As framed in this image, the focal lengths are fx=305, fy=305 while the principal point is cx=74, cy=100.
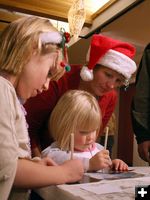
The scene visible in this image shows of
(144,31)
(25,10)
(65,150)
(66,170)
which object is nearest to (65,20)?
(25,10)

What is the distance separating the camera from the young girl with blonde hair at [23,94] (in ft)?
2.07

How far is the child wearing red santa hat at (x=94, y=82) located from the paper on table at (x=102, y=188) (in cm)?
58

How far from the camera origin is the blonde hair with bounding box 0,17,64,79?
0.77 meters

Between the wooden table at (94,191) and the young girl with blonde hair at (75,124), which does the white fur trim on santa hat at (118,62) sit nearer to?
the young girl with blonde hair at (75,124)

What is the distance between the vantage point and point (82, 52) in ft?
12.4

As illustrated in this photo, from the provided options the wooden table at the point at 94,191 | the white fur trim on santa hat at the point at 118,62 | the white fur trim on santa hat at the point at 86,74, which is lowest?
the wooden table at the point at 94,191

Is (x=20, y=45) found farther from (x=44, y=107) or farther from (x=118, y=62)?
(x=118, y=62)

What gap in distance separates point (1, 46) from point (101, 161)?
1.49 ft

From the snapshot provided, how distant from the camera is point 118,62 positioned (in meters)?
1.47

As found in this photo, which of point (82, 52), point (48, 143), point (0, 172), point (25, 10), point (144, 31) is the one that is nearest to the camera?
point (0, 172)

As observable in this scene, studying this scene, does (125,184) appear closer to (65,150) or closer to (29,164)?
(29,164)

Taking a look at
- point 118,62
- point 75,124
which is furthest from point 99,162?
point 118,62

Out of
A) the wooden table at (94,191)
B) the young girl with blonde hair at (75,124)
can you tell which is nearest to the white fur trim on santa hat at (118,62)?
the young girl with blonde hair at (75,124)

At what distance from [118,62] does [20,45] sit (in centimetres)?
77
